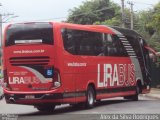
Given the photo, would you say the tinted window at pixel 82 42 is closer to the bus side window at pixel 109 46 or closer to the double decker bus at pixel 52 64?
the double decker bus at pixel 52 64

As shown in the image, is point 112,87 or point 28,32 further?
point 112,87

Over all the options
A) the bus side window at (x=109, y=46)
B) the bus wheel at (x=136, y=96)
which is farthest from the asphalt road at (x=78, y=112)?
the bus wheel at (x=136, y=96)

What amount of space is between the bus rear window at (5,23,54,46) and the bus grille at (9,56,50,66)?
58 centimetres

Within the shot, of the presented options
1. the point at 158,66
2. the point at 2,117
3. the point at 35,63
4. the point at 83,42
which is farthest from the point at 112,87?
the point at 158,66

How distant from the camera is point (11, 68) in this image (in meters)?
21.1

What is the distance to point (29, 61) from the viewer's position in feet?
67.9

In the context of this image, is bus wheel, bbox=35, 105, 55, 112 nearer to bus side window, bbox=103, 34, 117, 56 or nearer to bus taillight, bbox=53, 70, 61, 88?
bus taillight, bbox=53, 70, 61, 88

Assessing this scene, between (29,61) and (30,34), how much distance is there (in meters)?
1.00

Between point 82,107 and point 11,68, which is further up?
point 11,68

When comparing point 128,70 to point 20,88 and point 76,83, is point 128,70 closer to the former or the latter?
point 76,83

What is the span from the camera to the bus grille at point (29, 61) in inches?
806

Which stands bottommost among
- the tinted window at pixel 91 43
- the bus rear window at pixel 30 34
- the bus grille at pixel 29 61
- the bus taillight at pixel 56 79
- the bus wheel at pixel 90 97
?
the bus wheel at pixel 90 97

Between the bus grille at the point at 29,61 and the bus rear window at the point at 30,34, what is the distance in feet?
1.92

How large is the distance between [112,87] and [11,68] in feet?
18.7
